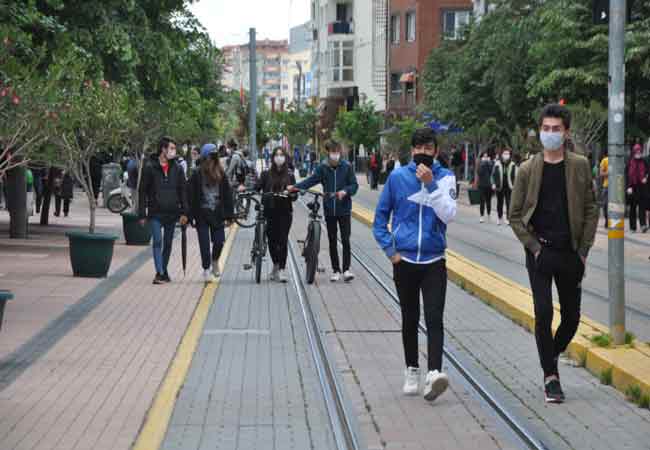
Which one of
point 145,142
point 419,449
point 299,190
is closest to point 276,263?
point 299,190

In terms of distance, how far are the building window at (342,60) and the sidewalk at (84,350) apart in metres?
79.9

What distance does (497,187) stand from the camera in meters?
31.9

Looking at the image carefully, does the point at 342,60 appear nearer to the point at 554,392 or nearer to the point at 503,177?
Answer: the point at 503,177

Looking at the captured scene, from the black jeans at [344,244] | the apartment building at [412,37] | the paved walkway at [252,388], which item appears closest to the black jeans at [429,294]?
the paved walkway at [252,388]

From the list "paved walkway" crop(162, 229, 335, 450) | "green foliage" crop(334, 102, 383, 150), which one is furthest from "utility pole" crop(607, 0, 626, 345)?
"green foliage" crop(334, 102, 383, 150)

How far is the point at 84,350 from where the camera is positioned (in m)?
11.5

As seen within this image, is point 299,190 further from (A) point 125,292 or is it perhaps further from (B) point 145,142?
(B) point 145,142

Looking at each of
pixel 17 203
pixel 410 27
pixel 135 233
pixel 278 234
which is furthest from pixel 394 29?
pixel 278 234

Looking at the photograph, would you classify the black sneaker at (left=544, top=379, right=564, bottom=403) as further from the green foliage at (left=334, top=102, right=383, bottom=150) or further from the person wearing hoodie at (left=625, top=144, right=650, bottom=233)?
the green foliage at (left=334, top=102, right=383, bottom=150)

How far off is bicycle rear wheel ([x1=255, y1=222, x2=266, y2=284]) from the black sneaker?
878 centimetres

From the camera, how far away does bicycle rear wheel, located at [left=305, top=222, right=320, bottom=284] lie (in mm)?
17203

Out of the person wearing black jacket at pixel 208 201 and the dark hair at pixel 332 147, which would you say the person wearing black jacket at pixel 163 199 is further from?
the dark hair at pixel 332 147

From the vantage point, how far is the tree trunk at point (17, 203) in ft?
86.1

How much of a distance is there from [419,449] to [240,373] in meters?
2.96
